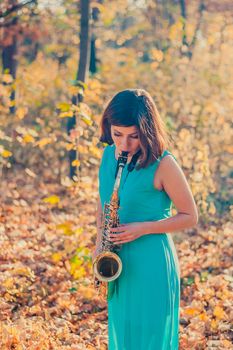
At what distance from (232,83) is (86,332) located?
5734mm

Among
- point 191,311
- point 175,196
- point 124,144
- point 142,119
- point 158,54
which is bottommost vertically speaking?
point 191,311

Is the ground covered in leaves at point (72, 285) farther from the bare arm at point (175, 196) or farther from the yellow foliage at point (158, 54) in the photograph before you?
the yellow foliage at point (158, 54)

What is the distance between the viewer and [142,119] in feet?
9.45

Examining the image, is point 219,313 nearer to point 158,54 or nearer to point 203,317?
point 203,317

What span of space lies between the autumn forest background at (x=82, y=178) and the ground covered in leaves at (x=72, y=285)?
13 millimetres

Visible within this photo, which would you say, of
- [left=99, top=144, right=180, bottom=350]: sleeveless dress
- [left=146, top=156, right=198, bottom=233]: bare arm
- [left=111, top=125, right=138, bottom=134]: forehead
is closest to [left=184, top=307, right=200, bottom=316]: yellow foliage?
[left=99, top=144, right=180, bottom=350]: sleeveless dress

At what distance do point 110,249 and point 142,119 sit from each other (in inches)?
26.4

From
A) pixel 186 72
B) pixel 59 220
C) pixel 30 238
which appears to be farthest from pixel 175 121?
pixel 30 238

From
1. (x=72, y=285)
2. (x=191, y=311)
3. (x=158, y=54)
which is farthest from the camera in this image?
(x=158, y=54)

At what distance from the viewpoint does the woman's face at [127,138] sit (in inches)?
115

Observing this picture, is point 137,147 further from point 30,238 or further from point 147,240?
point 30,238

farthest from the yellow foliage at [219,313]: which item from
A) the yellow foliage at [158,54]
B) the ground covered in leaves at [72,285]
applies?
the yellow foliage at [158,54]

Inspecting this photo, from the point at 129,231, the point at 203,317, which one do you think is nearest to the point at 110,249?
the point at 129,231

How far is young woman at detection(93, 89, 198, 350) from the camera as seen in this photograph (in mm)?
2895
